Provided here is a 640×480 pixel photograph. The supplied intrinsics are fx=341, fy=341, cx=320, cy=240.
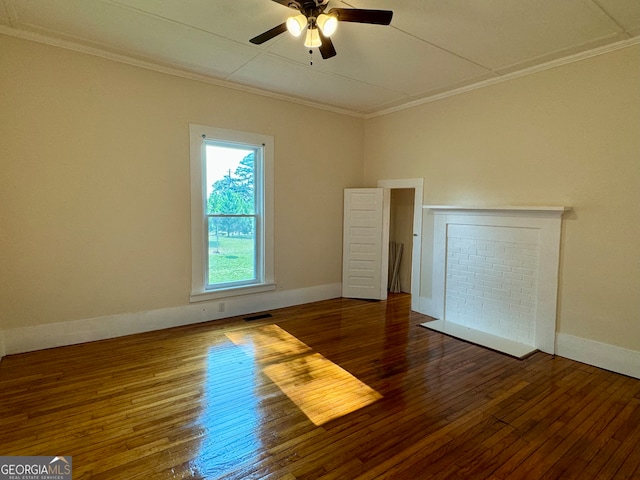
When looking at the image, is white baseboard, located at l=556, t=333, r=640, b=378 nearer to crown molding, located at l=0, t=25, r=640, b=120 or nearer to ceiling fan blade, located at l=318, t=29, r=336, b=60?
crown molding, located at l=0, t=25, r=640, b=120

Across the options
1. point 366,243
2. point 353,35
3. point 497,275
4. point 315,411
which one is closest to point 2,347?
point 315,411

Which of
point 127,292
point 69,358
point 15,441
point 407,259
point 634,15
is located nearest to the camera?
point 15,441

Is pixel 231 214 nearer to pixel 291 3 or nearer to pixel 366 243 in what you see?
pixel 366 243

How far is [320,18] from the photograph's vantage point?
2.33m

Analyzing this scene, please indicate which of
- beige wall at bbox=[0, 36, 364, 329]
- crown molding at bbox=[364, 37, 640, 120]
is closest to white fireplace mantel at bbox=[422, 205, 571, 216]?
crown molding at bbox=[364, 37, 640, 120]

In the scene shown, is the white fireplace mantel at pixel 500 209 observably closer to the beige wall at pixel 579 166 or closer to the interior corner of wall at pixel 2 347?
the beige wall at pixel 579 166

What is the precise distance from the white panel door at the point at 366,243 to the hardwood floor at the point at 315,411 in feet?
6.05

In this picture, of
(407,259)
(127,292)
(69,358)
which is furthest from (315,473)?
(407,259)

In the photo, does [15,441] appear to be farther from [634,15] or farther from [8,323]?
[634,15]

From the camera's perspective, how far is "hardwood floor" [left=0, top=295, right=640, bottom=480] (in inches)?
75.7

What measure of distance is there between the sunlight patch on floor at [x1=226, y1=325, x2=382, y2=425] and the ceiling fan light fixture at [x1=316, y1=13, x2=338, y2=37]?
2.66 metres

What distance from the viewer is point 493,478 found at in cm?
183

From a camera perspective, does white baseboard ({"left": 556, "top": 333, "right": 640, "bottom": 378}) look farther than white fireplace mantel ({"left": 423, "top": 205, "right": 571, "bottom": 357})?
No

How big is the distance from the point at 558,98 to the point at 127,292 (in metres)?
4.99
